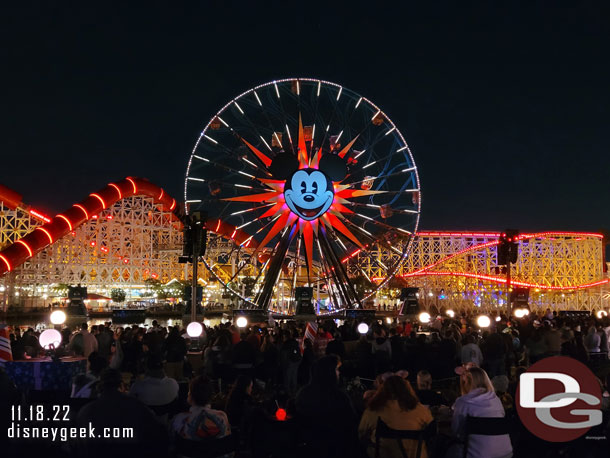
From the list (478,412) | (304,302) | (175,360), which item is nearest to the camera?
(478,412)

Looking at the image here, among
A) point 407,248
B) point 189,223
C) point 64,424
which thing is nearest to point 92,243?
point 407,248

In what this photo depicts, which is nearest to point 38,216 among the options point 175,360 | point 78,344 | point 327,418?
point 78,344

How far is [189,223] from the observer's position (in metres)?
16.9

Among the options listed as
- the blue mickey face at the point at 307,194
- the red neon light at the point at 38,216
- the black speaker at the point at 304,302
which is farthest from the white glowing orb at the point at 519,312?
the red neon light at the point at 38,216

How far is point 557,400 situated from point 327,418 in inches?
91.9

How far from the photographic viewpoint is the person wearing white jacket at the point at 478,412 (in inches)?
223

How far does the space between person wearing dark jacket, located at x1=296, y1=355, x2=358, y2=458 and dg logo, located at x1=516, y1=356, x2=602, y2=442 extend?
71.5 inches

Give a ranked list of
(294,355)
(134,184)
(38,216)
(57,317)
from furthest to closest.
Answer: (38,216) → (134,184) → (57,317) → (294,355)

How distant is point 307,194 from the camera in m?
29.1

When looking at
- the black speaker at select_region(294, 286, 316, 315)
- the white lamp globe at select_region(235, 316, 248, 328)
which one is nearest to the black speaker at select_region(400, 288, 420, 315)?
the black speaker at select_region(294, 286, 316, 315)

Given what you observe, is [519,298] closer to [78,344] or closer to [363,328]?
[363,328]

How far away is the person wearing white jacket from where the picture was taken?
5664 mm

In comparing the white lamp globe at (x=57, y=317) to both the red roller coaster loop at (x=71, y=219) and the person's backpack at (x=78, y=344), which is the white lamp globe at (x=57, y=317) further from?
the red roller coaster loop at (x=71, y=219)

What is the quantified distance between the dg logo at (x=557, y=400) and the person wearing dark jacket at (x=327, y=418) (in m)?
1.82
